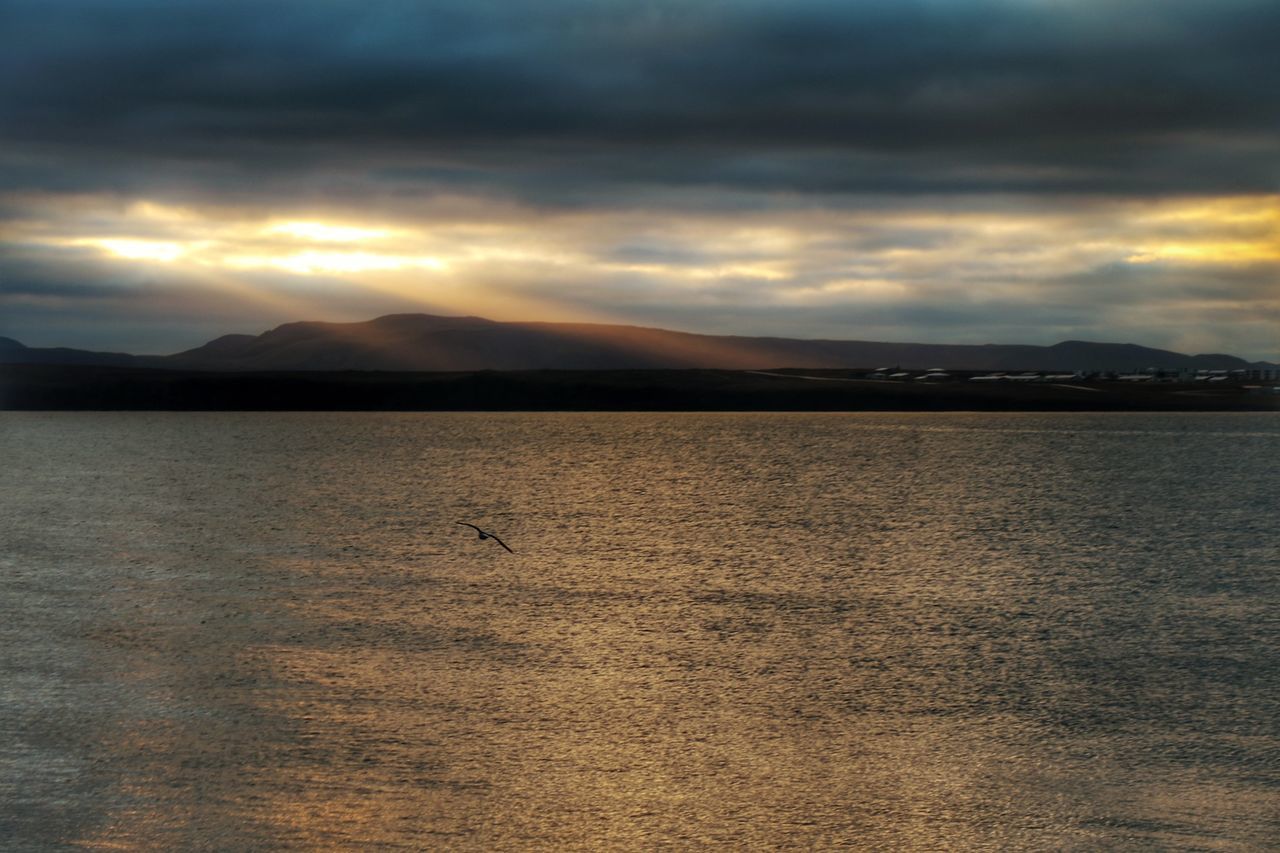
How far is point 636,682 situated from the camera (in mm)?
19906

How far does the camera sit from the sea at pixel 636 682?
43.8 ft

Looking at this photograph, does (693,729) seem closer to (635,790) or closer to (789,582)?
(635,790)

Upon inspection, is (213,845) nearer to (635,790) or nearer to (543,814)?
(543,814)

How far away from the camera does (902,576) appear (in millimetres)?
34156

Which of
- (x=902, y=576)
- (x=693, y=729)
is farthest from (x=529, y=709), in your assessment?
(x=902, y=576)

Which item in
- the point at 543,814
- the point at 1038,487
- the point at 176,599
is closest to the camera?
the point at 543,814

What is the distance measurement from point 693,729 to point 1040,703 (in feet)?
17.7

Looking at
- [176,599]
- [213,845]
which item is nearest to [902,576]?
[176,599]

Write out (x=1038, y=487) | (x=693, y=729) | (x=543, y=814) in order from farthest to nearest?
(x=1038, y=487) → (x=693, y=729) → (x=543, y=814)

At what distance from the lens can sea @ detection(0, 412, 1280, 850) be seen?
13.4 metres

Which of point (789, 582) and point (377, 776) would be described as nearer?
point (377, 776)

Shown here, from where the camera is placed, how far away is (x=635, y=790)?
14234 millimetres

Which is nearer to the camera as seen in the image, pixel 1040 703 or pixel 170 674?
pixel 1040 703

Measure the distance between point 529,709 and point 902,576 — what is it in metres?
18.2
